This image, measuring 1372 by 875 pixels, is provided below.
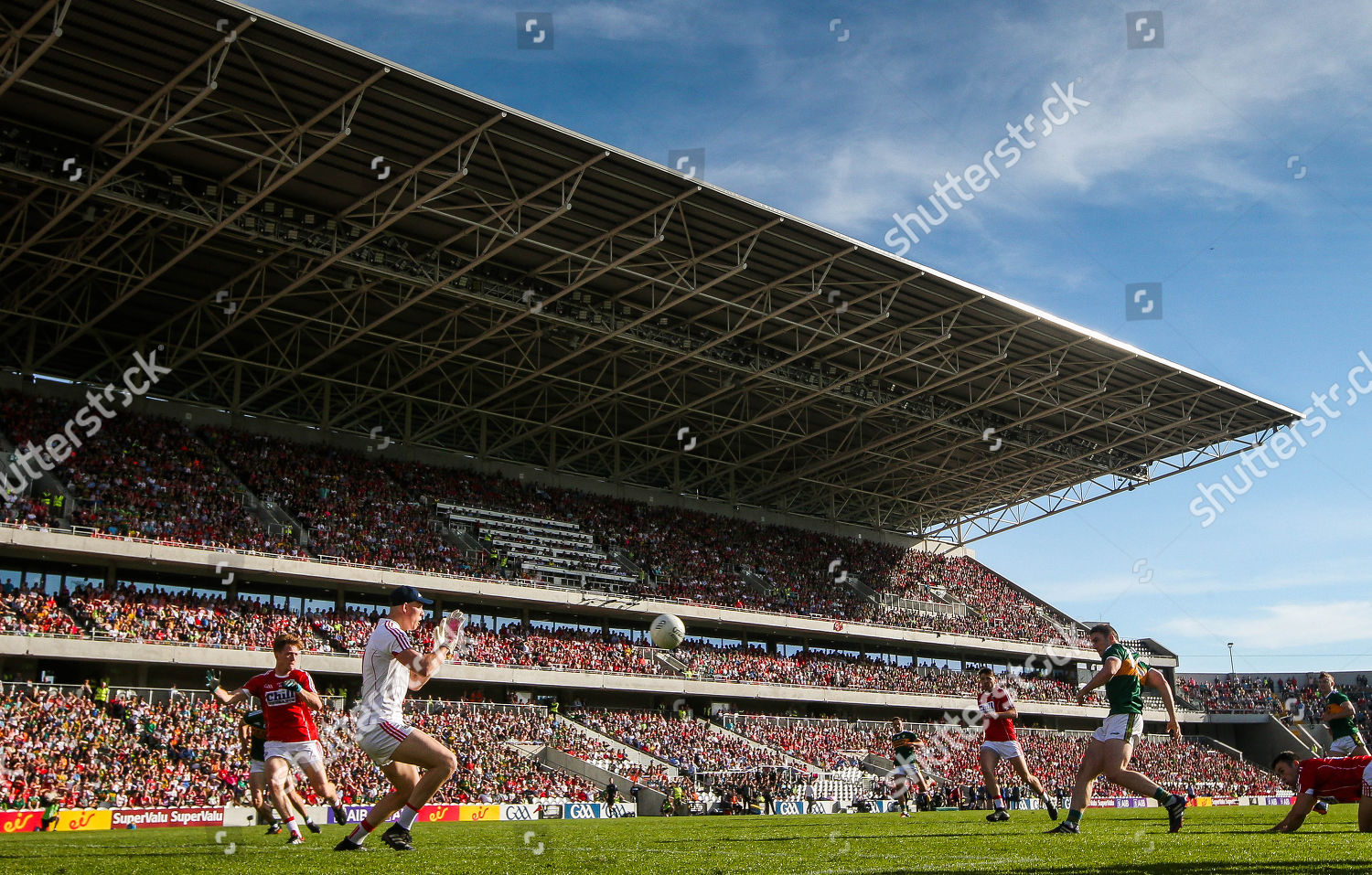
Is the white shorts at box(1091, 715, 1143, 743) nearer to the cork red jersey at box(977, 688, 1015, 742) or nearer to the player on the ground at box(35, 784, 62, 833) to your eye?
the cork red jersey at box(977, 688, 1015, 742)

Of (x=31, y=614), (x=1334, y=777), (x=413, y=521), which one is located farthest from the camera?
(x=413, y=521)

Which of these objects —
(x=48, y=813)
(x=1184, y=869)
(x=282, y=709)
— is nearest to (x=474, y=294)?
(x=48, y=813)

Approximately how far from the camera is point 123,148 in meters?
29.8

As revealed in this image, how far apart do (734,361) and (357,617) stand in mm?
17335

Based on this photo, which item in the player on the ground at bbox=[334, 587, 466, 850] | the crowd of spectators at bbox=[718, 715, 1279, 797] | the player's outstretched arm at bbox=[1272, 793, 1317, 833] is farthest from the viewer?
the crowd of spectators at bbox=[718, 715, 1279, 797]

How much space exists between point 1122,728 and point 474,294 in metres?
27.6

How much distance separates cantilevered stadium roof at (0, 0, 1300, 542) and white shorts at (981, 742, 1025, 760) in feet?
63.4

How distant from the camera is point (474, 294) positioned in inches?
1432

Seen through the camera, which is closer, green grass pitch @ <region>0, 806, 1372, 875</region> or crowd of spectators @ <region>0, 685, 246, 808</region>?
green grass pitch @ <region>0, 806, 1372, 875</region>

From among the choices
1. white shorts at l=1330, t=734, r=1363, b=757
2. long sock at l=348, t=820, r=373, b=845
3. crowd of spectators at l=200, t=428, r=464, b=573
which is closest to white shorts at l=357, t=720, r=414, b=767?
long sock at l=348, t=820, r=373, b=845

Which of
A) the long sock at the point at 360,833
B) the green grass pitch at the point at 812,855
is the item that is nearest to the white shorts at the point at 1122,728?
the green grass pitch at the point at 812,855

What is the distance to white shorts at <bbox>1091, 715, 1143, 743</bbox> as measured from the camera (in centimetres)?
1241

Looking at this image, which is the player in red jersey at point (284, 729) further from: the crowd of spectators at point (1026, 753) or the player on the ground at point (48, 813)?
the crowd of spectators at point (1026, 753)

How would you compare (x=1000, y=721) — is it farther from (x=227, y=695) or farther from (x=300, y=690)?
(x=227, y=695)
